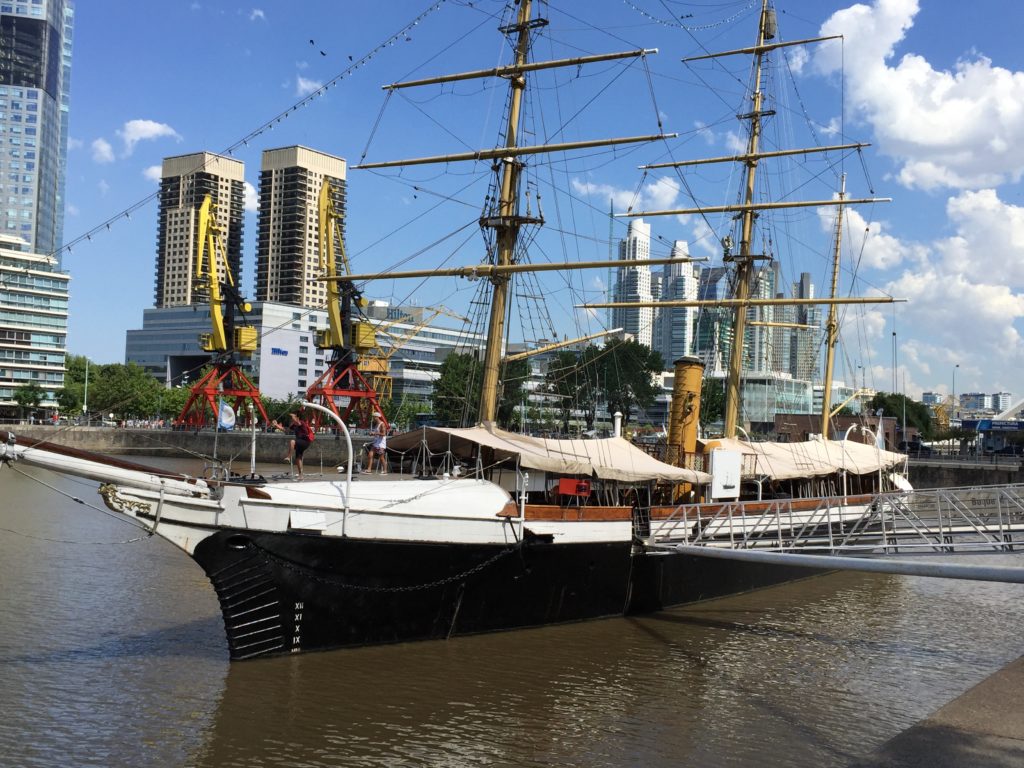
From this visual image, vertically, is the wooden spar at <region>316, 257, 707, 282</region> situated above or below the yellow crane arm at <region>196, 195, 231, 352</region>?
below

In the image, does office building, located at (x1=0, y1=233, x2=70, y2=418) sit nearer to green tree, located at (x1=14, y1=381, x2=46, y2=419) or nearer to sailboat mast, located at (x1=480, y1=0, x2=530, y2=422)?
green tree, located at (x1=14, y1=381, x2=46, y2=419)

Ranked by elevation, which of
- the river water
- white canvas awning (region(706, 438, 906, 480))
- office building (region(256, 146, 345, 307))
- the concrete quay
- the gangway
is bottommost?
the river water

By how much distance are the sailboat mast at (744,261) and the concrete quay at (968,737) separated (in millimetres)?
20164

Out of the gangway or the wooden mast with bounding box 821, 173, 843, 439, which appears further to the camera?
the wooden mast with bounding box 821, 173, 843, 439

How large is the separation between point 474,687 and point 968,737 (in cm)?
734

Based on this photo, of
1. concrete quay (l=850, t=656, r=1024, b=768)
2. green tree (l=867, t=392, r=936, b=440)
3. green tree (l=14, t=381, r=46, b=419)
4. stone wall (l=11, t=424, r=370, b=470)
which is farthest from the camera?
green tree (l=867, t=392, r=936, b=440)

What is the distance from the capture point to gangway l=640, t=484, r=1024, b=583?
644 inches

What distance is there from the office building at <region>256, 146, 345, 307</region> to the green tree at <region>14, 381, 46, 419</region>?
70.6 m

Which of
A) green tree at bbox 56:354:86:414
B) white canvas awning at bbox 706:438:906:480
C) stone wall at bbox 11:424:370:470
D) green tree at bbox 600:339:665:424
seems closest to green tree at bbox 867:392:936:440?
green tree at bbox 600:339:665:424

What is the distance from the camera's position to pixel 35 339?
119m

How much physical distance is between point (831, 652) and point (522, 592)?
6.58 m

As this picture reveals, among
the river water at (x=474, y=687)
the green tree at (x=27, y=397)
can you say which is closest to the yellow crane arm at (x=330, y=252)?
the river water at (x=474, y=687)

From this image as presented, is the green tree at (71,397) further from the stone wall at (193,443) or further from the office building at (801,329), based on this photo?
the office building at (801,329)

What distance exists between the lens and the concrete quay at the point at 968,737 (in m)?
10.7
